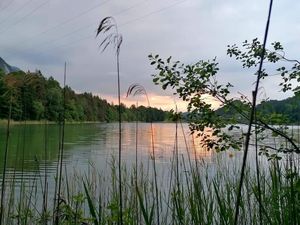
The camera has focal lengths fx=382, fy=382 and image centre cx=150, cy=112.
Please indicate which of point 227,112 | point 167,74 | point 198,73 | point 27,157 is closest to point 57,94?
point 167,74

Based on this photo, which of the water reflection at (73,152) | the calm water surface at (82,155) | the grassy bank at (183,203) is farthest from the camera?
the calm water surface at (82,155)

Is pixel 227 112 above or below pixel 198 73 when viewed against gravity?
below

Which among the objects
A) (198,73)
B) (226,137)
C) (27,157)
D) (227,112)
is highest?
(198,73)

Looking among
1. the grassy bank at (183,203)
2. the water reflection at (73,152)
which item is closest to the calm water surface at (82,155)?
the water reflection at (73,152)

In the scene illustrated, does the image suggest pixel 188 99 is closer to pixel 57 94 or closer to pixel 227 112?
pixel 227 112

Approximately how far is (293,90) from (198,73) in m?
1.04

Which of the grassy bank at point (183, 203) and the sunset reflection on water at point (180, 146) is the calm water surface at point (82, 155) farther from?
the grassy bank at point (183, 203)

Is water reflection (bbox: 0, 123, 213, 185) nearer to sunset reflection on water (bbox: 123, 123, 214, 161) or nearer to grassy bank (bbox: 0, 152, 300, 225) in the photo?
sunset reflection on water (bbox: 123, 123, 214, 161)

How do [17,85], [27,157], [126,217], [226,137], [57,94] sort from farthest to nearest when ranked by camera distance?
1. [27,157]
2. [57,94]
3. [226,137]
4. [126,217]
5. [17,85]

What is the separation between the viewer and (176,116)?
14.9 feet

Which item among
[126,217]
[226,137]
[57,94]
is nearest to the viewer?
[126,217]

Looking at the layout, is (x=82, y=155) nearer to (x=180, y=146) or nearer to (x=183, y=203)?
(x=180, y=146)

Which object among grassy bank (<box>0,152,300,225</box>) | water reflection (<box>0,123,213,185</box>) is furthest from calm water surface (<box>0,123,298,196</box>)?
grassy bank (<box>0,152,300,225</box>)

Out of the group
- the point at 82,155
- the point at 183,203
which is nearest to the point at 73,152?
the point at 82,155
